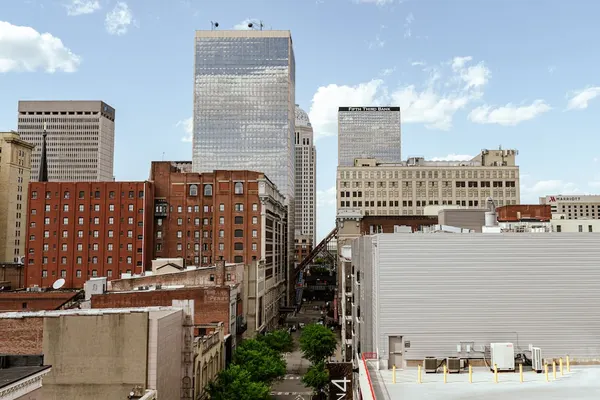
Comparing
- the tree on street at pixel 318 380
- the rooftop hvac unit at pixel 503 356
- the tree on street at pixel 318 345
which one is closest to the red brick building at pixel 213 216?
the tree on street at pixel 318 345

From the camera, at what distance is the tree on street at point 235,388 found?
44406 mm

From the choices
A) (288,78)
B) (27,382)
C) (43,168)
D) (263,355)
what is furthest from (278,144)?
(27,382)

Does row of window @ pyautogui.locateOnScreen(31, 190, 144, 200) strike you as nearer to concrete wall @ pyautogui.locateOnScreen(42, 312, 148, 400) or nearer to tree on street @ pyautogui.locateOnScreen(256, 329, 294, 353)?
tree on street @ pyautogui.locateOnScreen(256, 329, 294, 353)

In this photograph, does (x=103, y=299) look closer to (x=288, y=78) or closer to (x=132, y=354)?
(x=132, y=354)

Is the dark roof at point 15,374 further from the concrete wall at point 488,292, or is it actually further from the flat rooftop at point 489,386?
the concrete wall at point 488,292

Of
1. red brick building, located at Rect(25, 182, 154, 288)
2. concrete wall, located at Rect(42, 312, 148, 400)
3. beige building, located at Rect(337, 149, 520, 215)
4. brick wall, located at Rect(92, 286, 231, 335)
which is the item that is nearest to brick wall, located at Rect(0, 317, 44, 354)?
concrete wall, located at Rect(42, 312, 148, 400)

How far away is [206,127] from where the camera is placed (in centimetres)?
19588

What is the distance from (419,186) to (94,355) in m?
119

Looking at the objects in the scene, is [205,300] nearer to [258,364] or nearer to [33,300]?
[258,364]

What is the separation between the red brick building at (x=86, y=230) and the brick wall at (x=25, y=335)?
77.6m

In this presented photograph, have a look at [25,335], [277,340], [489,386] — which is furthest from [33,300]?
[489,386]

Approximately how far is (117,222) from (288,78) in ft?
334

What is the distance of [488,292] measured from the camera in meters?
30.2

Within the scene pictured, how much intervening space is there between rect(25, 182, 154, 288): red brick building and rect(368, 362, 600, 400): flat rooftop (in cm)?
9084
